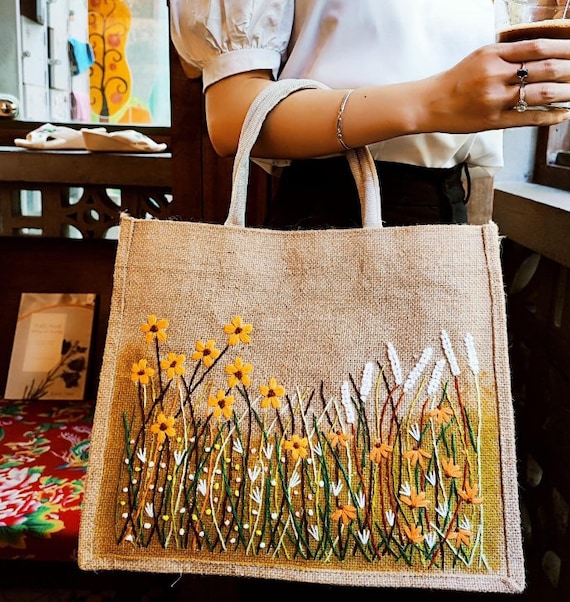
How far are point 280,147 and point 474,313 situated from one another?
26 centimetres

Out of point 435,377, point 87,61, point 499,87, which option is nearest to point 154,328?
point 435,377

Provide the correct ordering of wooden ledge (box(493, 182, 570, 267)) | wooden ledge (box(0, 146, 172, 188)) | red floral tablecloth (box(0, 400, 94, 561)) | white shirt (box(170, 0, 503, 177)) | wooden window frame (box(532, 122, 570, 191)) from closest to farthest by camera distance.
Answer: white shirt (box(170, 0, 503, 177)), wooden ledge (box(493, 182, 570, 267)), red floral tablecloth (box(0, 400, 94, 561)), wooden window frame (box(532, 122, 570, 191)), wooden ledge (box(0, 146, 172, 188))

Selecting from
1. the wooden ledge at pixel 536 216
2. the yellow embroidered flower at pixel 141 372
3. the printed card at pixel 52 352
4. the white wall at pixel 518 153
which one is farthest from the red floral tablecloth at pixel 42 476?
the white wall at pixel 518 153

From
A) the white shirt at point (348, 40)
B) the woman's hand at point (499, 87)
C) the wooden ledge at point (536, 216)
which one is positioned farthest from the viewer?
the wooden ledge at point (536, 216)

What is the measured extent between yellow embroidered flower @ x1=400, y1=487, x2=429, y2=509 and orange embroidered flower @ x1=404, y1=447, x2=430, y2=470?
2cm

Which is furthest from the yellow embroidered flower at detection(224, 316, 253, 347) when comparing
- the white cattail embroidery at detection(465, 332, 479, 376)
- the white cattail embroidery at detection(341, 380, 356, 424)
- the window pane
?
the window pane

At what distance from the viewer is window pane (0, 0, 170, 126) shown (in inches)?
54.8

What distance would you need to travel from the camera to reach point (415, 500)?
1.90 feet

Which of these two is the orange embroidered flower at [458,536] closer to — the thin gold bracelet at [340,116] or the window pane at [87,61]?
the thin gold bracelet at [340,116]

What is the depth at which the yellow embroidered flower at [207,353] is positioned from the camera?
610 millimetres

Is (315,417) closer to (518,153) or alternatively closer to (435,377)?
(435,377)

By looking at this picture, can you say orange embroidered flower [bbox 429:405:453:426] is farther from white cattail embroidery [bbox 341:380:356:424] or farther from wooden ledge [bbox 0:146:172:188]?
wooden ledge [bbox 0:146:172:188]

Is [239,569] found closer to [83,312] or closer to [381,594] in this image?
[381,594]

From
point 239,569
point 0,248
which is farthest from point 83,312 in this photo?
point 239,569
